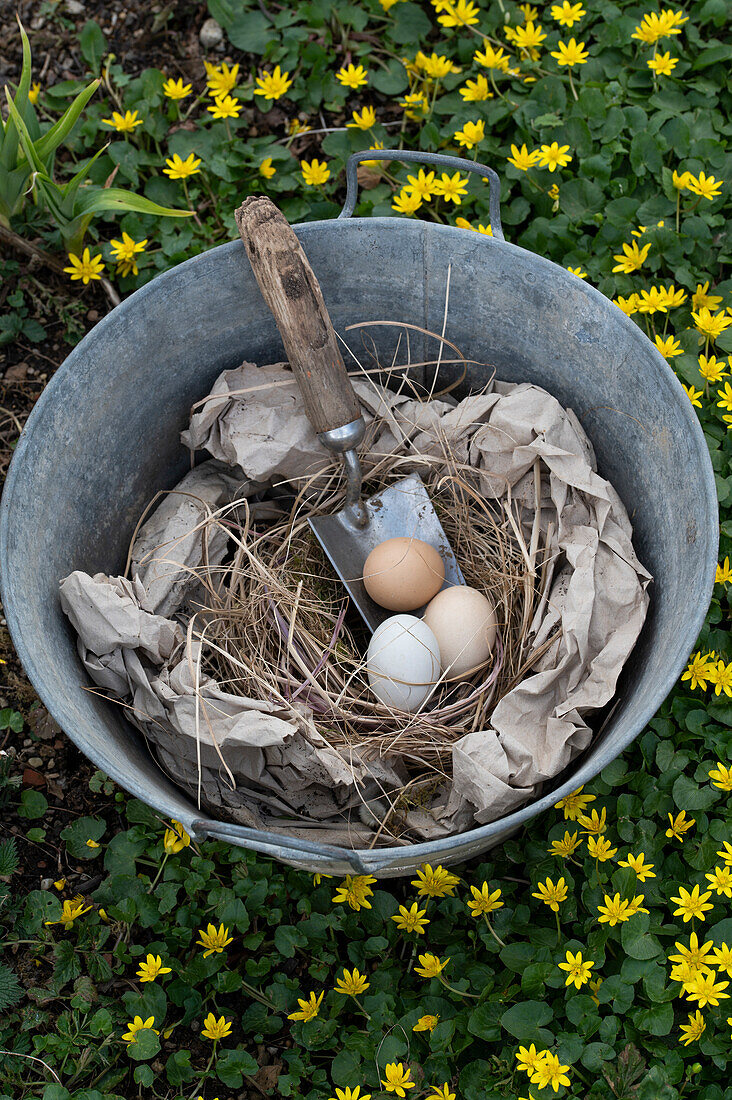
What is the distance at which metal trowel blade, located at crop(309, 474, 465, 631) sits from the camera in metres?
1.60

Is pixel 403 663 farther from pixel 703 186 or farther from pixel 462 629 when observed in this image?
pixel 703 186

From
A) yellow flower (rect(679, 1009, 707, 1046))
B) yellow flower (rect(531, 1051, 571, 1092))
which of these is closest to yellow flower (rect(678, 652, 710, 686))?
yellow flower (rect(679, 1009, 707, 1046))

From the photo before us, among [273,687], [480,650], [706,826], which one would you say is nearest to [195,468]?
[273,687]

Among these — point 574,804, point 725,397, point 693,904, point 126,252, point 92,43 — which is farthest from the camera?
point 92,43

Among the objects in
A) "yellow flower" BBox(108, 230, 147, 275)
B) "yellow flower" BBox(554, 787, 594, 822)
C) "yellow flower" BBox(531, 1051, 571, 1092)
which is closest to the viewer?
"yellow flower" BBox(531, 1051, 571, 1092)

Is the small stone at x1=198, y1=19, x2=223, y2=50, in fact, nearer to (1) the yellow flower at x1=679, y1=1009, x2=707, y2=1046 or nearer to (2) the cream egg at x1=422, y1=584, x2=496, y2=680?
(2) the cream egg at x1=422, y1=584, x2=496, y2=680

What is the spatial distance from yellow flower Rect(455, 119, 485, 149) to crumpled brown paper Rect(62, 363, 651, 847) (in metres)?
0.59

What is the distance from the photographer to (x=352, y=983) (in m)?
1.31

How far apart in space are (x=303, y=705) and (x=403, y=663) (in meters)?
0.16

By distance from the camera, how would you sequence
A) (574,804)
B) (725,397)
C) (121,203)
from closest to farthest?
1. (574,804)
2. (725,397)
3. (121,203)

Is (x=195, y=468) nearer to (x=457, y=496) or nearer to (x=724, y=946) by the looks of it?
(x=457, y=496)

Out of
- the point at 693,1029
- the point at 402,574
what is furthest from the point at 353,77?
the point at 693,1029

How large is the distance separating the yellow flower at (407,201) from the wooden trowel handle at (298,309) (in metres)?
0.47

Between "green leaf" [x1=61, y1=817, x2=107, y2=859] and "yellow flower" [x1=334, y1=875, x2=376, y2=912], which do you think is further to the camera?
"green leaf" [x1=61, y1=817, x2=107, y2=859]
